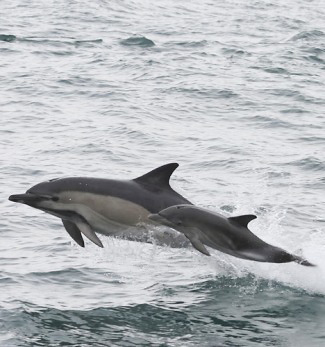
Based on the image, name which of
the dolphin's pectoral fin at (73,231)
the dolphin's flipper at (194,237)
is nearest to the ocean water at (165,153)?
the dolphin's pectoral fin at (73,231)

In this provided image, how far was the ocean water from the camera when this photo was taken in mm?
12328

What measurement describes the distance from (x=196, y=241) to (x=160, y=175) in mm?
966

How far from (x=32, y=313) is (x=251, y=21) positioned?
26784 mm

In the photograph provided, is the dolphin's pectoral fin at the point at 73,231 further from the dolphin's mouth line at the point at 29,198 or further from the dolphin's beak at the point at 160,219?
the dolphin's beak at the point at 160,219

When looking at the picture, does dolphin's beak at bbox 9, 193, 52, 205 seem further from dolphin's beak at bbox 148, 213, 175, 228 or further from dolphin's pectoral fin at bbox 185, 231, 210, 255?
dolphin's pectoral fin at bbox 185, 231, 210, 255

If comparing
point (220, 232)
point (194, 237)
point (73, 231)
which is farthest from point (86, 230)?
point (220, 232)

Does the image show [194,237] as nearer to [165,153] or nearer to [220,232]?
[220,232]

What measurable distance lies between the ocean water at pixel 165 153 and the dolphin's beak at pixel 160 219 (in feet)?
3.71

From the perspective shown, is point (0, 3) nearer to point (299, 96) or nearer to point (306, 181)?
point (299, 96)

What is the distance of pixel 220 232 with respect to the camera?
1184 centimetres

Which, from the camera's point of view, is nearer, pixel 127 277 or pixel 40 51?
pixel 127 277

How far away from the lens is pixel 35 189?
493 inches

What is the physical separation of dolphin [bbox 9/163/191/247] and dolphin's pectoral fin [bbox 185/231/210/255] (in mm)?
608

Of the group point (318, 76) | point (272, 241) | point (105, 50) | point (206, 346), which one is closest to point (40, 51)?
point (105, 50)
